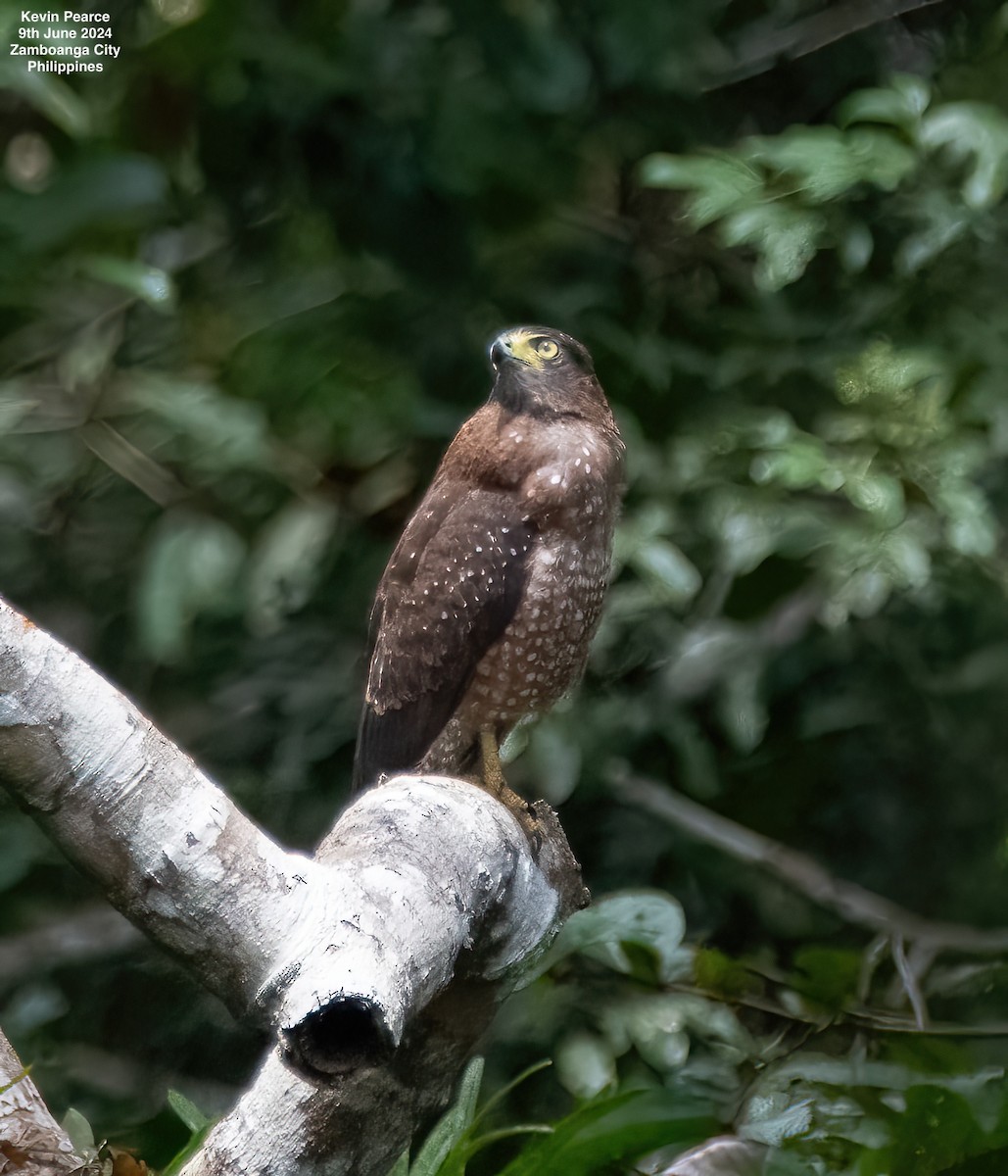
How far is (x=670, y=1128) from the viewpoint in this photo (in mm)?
1695

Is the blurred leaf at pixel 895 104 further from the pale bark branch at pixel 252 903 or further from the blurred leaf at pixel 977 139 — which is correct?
the pale bark branch at pixel 252 903

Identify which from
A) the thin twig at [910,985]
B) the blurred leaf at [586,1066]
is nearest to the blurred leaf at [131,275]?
the blurred leaf at [586,1066]

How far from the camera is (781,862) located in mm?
2732

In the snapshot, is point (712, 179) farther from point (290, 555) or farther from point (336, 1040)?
point (336, 1040)

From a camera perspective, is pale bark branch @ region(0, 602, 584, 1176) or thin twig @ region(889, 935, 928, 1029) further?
thin twig @ region(889, 935, 928, 1029)

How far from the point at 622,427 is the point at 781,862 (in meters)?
0.94

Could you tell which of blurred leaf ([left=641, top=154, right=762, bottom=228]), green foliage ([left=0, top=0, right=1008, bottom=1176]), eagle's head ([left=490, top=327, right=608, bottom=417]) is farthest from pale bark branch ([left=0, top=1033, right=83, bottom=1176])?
blurred leaf ([left=641, top=154, right=762, bottom=228])

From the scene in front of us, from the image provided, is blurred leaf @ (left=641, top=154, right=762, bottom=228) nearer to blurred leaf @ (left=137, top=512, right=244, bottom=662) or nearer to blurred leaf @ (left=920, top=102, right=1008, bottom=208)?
blurred leaf @ (left=920, top=102, right=1008, bottom=208)

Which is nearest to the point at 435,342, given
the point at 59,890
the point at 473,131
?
the point at 473,131

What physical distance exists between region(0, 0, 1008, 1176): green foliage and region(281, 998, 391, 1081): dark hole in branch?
34.1 inches

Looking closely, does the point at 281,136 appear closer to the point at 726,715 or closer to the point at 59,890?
the point at 726,715

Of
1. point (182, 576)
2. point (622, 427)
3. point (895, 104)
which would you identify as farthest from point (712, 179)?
point (182, 576)

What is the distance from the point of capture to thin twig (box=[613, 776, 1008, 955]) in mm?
2676

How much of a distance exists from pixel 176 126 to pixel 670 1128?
76.2 inches
